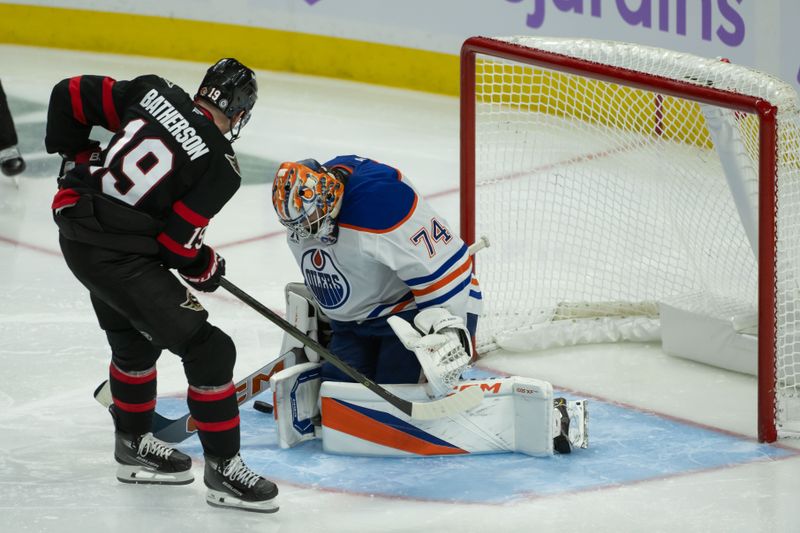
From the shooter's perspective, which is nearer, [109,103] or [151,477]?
[109,103]

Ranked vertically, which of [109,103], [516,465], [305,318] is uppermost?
[109,103]

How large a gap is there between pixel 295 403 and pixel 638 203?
1.54m

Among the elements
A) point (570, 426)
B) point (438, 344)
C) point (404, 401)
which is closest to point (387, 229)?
point (438, 344)

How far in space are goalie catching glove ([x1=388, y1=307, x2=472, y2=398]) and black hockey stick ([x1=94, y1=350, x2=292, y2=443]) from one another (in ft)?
1.46

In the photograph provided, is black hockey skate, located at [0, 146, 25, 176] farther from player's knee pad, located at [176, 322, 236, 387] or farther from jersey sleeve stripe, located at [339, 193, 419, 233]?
player's knee pad, located at [176, 322, 236, 387]

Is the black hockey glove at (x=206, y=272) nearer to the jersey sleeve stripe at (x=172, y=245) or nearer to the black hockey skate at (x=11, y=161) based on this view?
the jersey sleeve stripe at (x=172, y=245)

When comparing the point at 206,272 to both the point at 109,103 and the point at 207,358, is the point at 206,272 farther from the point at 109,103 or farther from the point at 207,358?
the point at 109,103

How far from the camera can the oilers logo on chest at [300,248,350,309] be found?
350 centimetres

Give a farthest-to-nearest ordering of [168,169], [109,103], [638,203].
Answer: [638,203]
[109,103]
[168,169]

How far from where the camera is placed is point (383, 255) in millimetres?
3367

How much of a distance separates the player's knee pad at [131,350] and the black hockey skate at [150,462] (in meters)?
0.19

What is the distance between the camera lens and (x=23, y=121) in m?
6.72

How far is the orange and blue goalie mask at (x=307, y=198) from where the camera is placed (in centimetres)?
330

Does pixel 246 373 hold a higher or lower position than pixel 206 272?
lower
